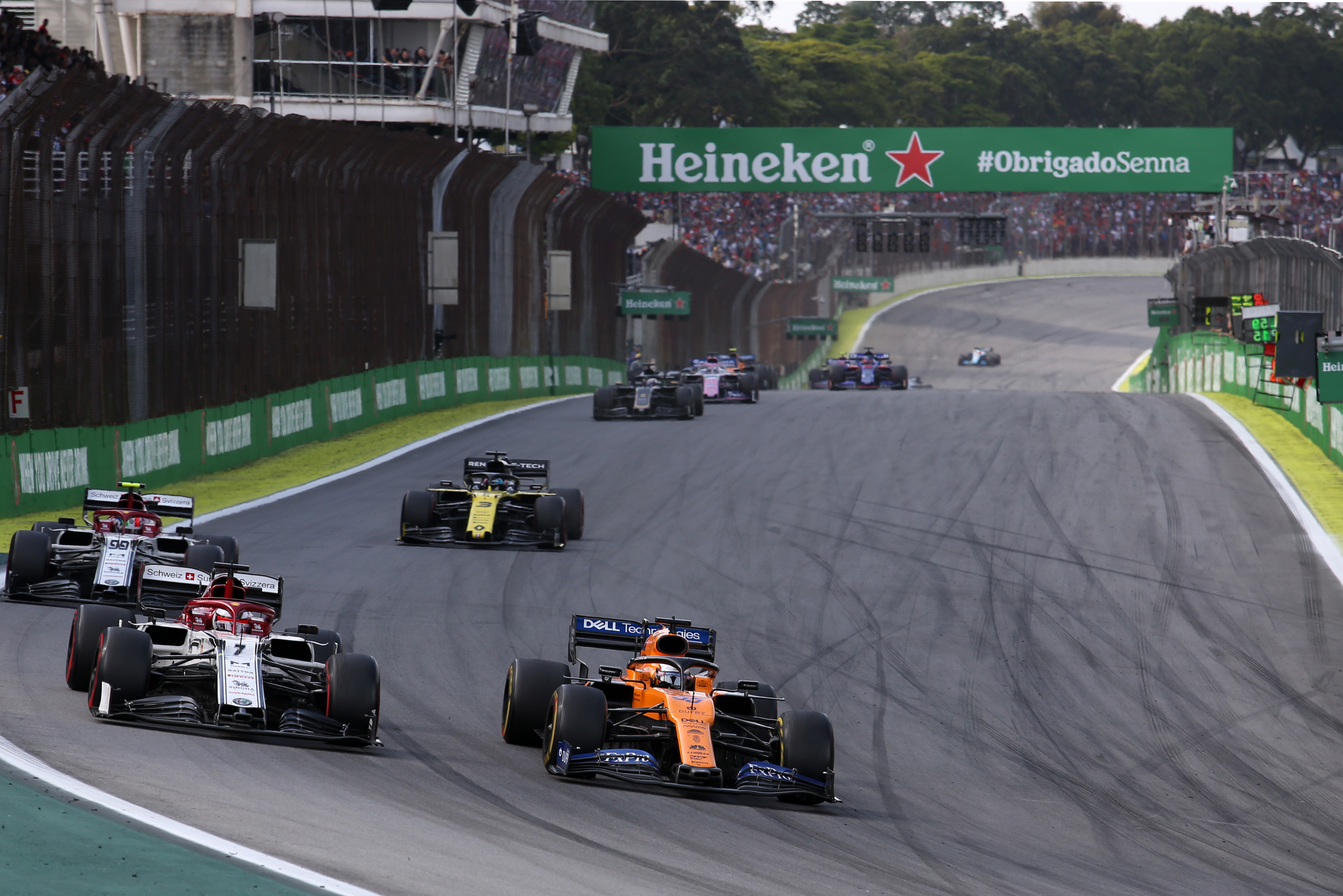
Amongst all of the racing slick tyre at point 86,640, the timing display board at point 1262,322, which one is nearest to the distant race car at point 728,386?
the timing display board at point 1262,322

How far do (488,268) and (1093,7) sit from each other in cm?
12406

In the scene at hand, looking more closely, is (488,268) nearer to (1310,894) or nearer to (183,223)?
(183,223)

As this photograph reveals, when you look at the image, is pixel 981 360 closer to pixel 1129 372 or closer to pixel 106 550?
pixel 1129 372

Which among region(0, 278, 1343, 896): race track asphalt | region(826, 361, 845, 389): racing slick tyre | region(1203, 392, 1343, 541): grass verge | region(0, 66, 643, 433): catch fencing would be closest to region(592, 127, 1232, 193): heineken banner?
region(826, 361, 845, 389): racing slick tyre

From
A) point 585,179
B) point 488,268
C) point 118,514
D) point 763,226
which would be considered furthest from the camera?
point 763,226

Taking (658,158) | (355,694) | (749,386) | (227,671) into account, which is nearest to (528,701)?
(355,694)

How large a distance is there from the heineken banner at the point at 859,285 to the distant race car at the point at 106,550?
67.2m

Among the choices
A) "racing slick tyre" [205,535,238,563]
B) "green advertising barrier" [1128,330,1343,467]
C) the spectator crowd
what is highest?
the spectator crowd

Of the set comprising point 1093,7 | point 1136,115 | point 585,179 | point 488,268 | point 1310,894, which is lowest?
point 1310,894

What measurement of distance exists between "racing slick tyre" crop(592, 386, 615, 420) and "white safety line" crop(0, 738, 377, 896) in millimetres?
20039

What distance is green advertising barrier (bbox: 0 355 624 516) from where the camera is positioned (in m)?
16.2

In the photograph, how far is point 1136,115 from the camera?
118 metres

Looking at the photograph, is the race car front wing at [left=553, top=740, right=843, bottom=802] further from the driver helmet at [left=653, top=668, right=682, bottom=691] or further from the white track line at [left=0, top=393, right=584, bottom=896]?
the white track line at [left=0, top=393, right=584, bottom=896]

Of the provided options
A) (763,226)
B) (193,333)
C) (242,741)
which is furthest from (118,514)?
(763,226)
